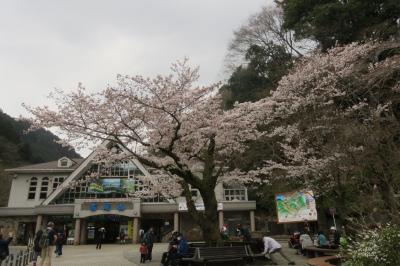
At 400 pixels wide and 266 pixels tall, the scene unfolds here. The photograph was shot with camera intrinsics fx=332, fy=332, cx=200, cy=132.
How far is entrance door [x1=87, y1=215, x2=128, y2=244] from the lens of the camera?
29.9 m

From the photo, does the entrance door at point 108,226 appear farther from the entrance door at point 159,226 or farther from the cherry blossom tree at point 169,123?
the cherry blossom tree at point 169,123

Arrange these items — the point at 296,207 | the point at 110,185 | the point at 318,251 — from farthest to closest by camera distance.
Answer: the point at 110,185 < the point at 296,207 < the point at 318,251

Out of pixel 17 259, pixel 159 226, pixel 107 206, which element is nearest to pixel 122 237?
pixel 107 206

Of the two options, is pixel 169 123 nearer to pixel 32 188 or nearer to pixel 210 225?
pixel 210 225

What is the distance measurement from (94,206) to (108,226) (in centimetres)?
436

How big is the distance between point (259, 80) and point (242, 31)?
4.64 meters

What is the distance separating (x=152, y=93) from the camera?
1122cm

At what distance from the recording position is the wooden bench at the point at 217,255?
34.6 feet

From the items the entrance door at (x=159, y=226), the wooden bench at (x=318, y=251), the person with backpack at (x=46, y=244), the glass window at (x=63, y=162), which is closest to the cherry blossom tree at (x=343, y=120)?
the wooden bench at (x=318, y=251)

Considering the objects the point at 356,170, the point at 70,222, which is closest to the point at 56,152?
the point at 70,222

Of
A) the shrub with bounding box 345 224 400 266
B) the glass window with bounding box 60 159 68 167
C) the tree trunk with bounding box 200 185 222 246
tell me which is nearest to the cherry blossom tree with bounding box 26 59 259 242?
the tree trunk with bounding box 200 185 222 246

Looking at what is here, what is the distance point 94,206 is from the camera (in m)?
27.8

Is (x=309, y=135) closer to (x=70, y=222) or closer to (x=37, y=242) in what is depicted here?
(x=37, y=242)

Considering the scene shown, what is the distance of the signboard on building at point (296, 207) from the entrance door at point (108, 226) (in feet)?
47.6
